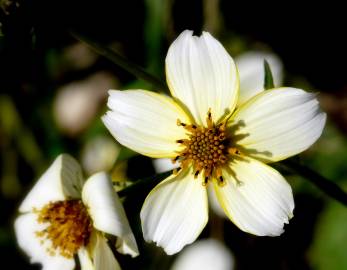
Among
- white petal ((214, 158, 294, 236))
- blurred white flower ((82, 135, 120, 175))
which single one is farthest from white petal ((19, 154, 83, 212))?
blurred white flower ((82, 135, 120, 175))

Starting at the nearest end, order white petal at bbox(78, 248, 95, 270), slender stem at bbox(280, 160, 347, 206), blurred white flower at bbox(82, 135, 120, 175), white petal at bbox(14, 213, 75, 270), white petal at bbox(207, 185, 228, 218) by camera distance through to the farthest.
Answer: slender stem at bbox(280, 160, 347, 206)
white petal at bbox(78, 248, 95, 270)
white petal at bbox(14, 213, 75, 270)
white petal at bbox(207, 185, 228, 218)
blurred white flower at bbox(82, 135, 120, 175)

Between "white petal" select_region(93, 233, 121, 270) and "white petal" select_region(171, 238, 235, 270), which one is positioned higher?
"white petal" select_region(93, 233, 121, 270)

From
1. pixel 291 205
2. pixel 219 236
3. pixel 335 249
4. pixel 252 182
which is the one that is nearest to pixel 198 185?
pixel 252 182

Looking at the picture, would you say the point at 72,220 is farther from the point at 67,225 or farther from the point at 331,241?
the point at 331,241

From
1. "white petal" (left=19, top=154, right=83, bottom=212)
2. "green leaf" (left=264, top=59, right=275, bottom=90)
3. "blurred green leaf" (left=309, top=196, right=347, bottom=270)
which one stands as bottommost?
"blurred green leaf" (left=309, top=196, right=347, bottom=270)

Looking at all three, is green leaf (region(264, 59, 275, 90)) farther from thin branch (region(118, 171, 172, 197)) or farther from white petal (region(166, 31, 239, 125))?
thin branch (region(118, 171, 172, 197))

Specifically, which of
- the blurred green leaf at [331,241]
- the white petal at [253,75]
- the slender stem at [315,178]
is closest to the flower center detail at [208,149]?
the slender stem at [315,178]
